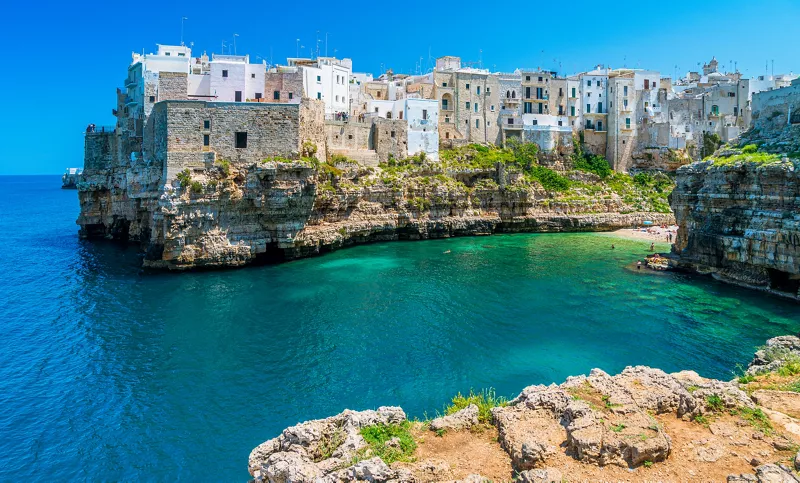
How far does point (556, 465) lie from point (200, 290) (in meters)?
28.5

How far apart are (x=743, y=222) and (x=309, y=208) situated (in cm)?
3020

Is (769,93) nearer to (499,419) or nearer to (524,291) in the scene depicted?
(524,291)

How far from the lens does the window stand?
125 feet

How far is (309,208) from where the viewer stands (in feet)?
132

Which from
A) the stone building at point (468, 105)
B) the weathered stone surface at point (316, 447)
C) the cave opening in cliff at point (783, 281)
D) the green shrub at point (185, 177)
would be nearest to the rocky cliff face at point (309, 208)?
the green shrub at point (185, 177)

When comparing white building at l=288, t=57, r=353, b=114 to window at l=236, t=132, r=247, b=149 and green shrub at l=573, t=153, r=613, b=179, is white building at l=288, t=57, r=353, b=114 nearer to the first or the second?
window at l=236, t=132, r=247, b=149

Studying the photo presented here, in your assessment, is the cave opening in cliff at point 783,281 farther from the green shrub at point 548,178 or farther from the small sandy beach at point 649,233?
the green shrub at point 548,178

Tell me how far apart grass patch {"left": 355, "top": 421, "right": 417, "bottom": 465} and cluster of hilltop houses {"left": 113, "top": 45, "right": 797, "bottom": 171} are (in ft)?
108

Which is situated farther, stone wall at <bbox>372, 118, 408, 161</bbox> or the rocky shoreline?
stone wall at <bbox>372, 118, 408, 161</bbox>

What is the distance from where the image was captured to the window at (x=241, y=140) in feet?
125

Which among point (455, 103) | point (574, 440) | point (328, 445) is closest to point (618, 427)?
point (574, 440)

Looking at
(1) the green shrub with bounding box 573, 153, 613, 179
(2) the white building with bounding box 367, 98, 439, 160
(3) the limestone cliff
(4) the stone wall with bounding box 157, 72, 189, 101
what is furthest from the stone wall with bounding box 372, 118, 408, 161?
(3) the limestone cliff

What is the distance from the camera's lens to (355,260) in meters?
42.2

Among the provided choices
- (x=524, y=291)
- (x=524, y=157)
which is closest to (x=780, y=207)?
(x=524, y=291)
